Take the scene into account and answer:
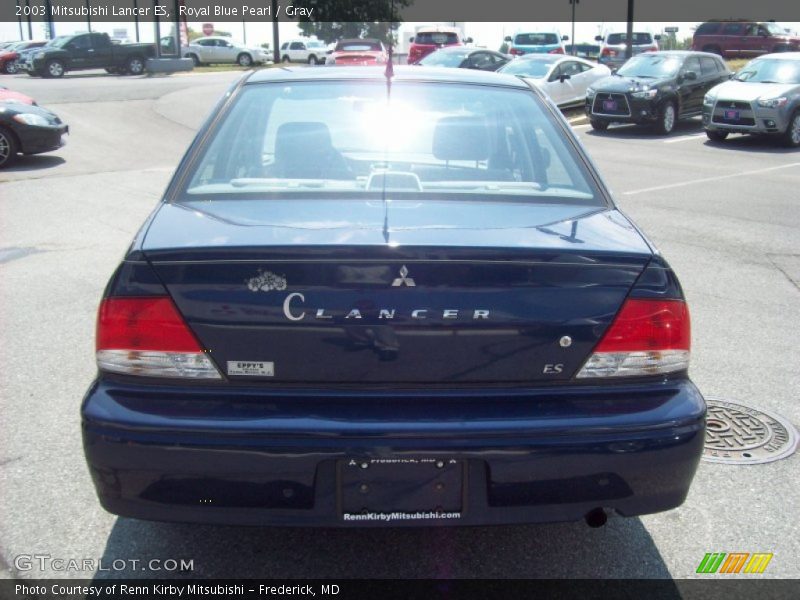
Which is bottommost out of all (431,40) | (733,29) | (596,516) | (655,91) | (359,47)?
(596,516)

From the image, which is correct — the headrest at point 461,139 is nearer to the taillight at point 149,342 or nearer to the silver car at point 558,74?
the taillight at point 149,342

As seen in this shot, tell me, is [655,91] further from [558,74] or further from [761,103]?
[558,74]

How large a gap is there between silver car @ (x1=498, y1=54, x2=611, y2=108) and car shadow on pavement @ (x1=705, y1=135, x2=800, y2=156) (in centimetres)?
403

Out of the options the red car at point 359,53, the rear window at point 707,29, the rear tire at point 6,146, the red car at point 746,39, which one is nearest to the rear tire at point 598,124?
the red car at point 359,53

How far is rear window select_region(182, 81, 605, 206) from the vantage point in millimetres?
3488

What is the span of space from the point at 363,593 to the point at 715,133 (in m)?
16.8

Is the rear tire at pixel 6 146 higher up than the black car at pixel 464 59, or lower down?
lower down

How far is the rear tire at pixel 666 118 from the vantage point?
61.6 feet

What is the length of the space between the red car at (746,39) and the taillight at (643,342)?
121 ft

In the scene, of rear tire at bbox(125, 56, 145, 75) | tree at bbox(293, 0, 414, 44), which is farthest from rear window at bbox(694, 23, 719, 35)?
rear tire at bbox(125, 56, 145, 75)

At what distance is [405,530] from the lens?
11.4ft

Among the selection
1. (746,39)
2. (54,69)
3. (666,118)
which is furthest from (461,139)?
(746,39)

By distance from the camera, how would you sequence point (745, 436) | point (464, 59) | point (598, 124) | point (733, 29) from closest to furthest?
point (745, 436) → point (598, 124) → point (464, 59) → point (733, 29)
